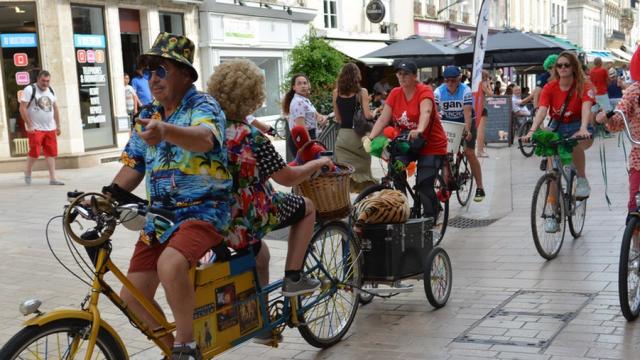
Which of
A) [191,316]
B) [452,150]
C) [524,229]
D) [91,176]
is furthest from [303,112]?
[191,316]

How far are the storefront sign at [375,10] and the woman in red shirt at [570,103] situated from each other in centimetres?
2214

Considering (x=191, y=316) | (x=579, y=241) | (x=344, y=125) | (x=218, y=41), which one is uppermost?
(x=218, y=41)

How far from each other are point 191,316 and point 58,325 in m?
0.60

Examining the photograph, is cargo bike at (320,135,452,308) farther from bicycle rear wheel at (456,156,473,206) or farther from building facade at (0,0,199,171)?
building facade at (0,0,199,171)

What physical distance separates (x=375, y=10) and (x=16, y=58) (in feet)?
54.9

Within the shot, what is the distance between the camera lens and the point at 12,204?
1038 cm

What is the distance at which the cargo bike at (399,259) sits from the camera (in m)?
5.09

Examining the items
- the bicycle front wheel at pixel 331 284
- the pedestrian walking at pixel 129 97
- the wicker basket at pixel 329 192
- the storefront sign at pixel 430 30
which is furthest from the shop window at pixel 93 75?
the storefront sign at pixel 430 30

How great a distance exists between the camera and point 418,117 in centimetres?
682

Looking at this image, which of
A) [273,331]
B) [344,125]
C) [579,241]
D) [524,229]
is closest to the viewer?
[273,331]

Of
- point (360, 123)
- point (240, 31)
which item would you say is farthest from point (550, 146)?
point (240, 31)

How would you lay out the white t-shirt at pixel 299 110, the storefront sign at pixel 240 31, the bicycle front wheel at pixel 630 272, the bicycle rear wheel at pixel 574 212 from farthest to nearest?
1. the storefront sign at pixel 240 31
2. the white t-shirt at pixel 299 110
3. the bicycle rear wheel at pixel 574 212
4. the bicycle front wheel at pixel 630 272

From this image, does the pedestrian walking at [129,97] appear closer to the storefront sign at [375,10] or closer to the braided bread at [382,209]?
the braided bread at [382,209]

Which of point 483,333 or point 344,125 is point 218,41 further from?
point 483,333
